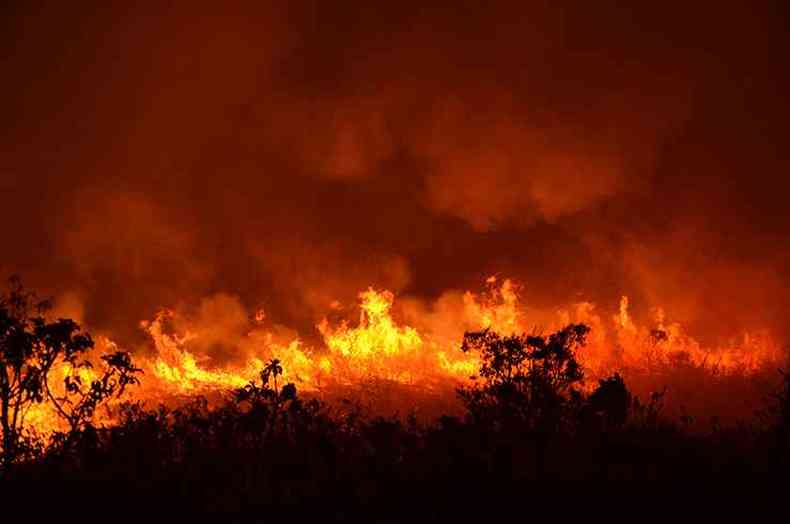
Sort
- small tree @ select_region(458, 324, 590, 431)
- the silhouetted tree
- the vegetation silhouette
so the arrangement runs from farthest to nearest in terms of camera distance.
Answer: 1. small tree @ select_region(458, 324, 590, 431)
2. the silhouetted tree
3. the vegetation silhouette

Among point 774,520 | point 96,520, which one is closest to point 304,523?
point 96,520

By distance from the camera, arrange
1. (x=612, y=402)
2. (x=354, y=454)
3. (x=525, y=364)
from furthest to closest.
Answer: (x=525, y=364) → (x=612, y=402) → (x=354, y=454)

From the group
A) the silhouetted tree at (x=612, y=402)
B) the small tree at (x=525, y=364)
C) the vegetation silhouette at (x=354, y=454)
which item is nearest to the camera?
the vegetation silhouette at (x=354, y=454)

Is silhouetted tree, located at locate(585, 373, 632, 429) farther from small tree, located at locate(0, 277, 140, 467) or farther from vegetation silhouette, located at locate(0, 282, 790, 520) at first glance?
small tree, located at locate(0, 277, 140, 467)

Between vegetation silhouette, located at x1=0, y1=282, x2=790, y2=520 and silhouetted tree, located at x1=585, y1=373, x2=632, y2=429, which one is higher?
silhouetted tree, located at x1=585, y1=373, x2=632, y2=429

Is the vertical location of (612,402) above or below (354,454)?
above

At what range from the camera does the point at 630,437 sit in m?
15.5

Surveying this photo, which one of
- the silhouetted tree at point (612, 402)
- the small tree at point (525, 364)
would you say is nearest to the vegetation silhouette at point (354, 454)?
the silhouetted tree at point (612, 402)

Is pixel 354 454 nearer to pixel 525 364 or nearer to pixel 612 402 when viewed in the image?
pixel 612 402

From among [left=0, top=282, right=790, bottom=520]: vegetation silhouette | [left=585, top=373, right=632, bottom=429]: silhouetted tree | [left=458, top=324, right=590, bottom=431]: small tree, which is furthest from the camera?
[left=458, top=324, right=590, bottom=431]: small tree

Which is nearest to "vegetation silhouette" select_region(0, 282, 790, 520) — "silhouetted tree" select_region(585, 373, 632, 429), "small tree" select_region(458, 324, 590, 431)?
"silhouetted tree" select_region(585, 373, 632, 429)

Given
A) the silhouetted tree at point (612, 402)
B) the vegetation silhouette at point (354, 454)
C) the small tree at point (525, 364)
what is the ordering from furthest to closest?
the small tree at point (525, 364), the silhouetted tree at point (612, 402), the vegetation silhouette at point (354, 454)

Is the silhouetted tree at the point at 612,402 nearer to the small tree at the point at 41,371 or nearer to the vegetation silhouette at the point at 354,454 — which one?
the vegetation silhouette at the point at 354,454

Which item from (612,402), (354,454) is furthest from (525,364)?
(354,454)
